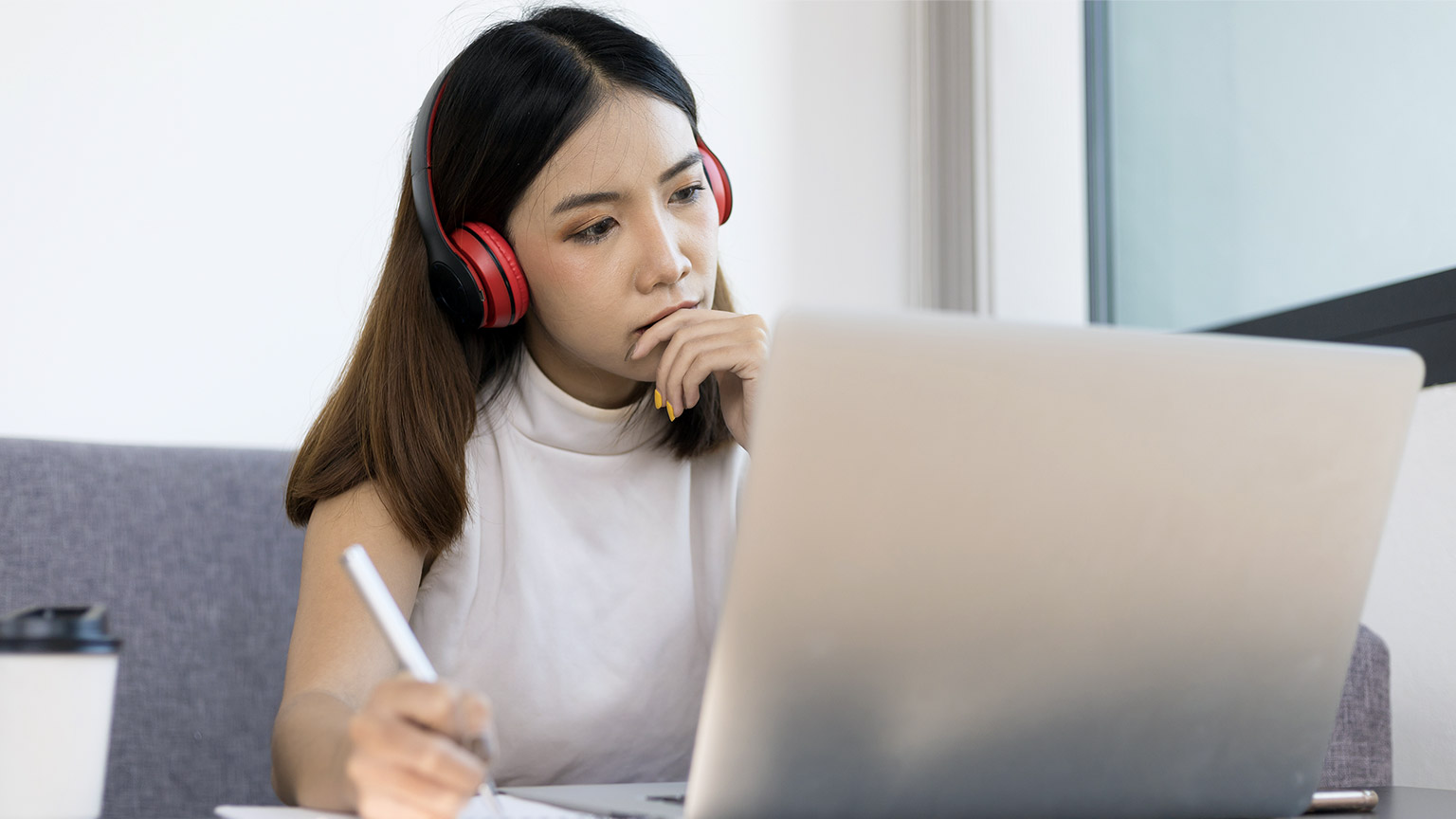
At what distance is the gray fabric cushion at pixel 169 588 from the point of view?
127 centimetres

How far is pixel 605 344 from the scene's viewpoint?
1.13 meters

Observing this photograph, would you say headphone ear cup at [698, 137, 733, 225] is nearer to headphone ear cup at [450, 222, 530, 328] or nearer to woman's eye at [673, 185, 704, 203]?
woman's eye at [673, 185, 704, 203]

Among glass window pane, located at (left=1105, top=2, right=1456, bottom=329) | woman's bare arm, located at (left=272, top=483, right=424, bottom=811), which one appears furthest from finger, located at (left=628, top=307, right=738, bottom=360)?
glass window pane, located at (left=1105, top=2, right=1456, bottom=329)

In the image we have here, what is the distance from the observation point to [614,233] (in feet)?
3.62

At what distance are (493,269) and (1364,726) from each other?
0.98m

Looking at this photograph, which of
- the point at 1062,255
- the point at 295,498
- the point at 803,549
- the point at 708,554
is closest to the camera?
the point at 803,549

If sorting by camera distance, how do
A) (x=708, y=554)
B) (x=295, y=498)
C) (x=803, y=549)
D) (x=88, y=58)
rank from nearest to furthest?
(x=803, y=549)
(x=295, y=498)
(x=708, y=554)
(x=88, y=58)

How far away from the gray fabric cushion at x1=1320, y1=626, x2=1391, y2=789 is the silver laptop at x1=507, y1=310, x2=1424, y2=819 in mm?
596

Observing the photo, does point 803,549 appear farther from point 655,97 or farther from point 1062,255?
point 1062,255

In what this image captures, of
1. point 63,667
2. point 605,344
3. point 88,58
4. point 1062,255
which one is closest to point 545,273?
point 605,344

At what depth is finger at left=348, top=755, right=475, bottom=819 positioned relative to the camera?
49 cm

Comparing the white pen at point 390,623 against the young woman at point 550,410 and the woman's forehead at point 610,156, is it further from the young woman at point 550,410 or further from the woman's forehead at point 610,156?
the woman's forehead at point 610,156

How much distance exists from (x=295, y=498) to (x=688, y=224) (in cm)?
47

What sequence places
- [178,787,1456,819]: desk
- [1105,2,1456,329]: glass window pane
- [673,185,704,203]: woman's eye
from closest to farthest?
[178,787,1456,819]: desk < [673,185,704,203]: woman's eye < [1105,2,1456,329]: glass window pane
